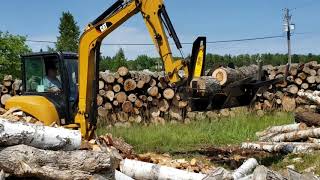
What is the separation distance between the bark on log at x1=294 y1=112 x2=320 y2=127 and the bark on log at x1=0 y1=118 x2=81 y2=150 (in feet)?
22.6

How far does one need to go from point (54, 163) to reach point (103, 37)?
12.6 ft

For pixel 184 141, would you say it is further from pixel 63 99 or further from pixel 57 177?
pixel 57 177

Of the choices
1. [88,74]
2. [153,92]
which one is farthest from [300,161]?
[153,92]

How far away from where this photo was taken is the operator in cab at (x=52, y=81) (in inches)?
403

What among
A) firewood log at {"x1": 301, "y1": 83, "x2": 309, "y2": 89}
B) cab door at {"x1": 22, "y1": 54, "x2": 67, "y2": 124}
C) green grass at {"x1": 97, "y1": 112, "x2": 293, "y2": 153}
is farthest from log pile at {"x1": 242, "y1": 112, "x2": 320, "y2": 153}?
firewood log at {"x1": 301, "y1": 83, "x2": 309, "y2": 89}

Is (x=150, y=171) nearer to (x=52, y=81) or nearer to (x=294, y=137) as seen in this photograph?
(x=52, y=81)

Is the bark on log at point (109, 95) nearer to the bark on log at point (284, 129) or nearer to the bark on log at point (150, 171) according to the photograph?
the bark on log at point (284, 129)

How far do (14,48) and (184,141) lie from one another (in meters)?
29.7

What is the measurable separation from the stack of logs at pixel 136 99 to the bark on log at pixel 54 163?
394 inches

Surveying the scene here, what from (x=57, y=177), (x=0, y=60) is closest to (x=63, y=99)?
(x=57, y=177)

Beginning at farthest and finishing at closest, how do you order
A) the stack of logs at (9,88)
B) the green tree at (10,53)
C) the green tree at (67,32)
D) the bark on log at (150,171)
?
the green tree at (67,32), the green tree at (10,53), the stack of logs at (9,88), the bark on log at (150,171)

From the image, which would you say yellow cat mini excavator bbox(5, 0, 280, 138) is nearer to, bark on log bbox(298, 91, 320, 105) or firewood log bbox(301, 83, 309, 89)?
bark on log bbox(298, 91, 320, 105)

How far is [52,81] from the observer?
10320 millimetres

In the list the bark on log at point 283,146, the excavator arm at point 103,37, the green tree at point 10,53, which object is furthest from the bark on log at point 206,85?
the green tree at point 10,53
